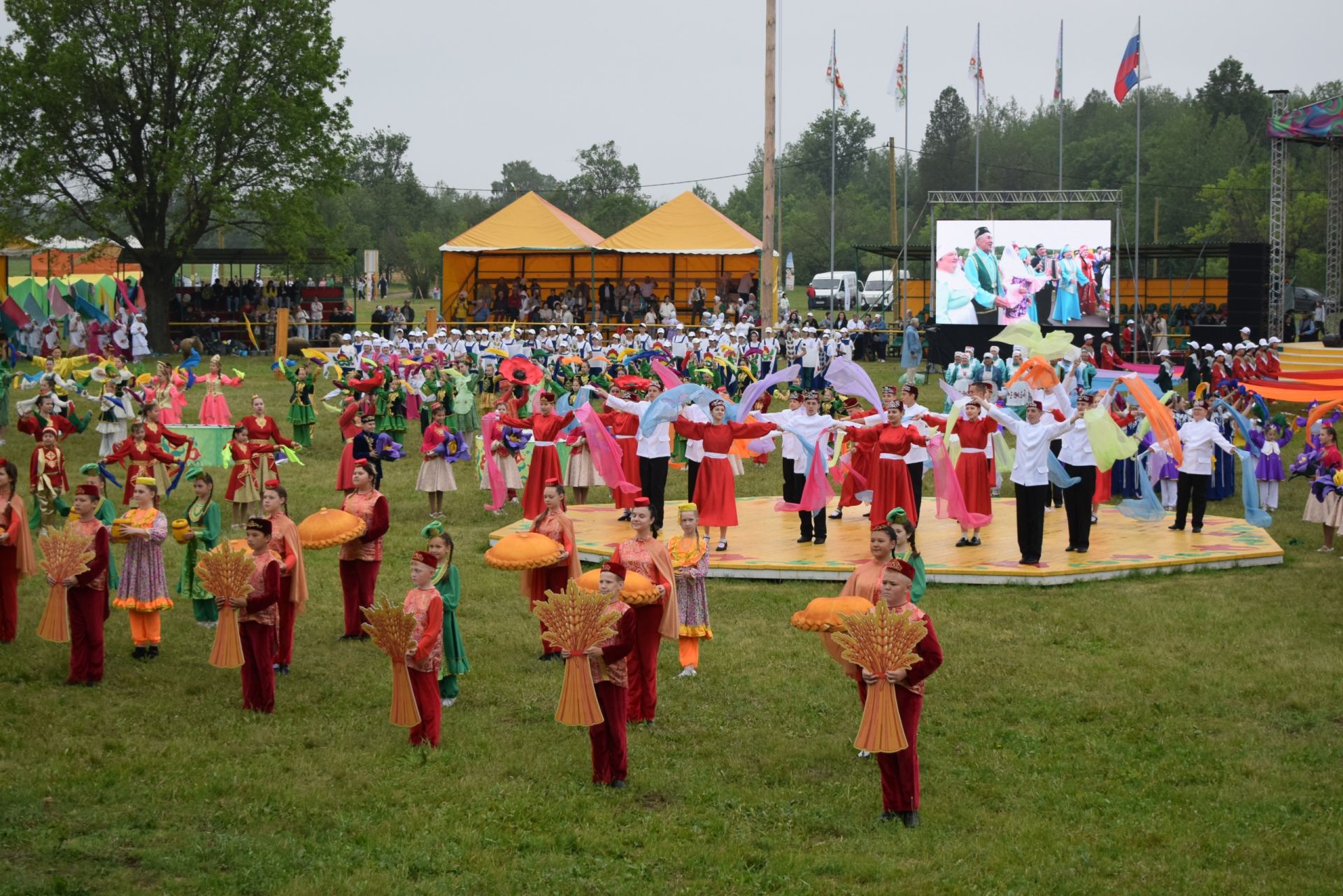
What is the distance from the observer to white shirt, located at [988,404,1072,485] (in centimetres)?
1415

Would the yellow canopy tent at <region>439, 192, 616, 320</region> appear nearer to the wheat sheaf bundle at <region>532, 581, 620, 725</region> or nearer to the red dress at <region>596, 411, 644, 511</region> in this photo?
the red dress at <region>596, 411, 644, 511</region>

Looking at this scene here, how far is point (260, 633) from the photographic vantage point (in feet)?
32.0

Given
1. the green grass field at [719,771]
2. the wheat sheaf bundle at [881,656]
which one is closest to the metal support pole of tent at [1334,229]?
the green grass field at [719,771]

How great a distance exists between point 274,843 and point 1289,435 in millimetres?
20201

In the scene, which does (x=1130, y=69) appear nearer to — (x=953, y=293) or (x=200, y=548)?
(x=953, y=293)

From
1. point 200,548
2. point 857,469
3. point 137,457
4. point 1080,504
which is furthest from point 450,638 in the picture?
point 1080,504

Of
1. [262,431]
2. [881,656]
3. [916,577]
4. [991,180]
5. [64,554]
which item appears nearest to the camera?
[881,656]

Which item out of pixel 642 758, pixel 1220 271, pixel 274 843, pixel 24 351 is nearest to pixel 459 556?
pixel 642 758

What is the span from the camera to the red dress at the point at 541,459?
611 inches

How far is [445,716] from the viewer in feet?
32.1

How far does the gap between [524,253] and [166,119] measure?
9668 mm

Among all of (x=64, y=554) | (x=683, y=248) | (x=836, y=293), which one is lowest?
(x=64, y=554)

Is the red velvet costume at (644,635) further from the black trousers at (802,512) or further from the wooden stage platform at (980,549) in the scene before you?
the black trousers at (802,512)

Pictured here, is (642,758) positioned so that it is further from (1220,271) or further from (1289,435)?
(1220,271)
